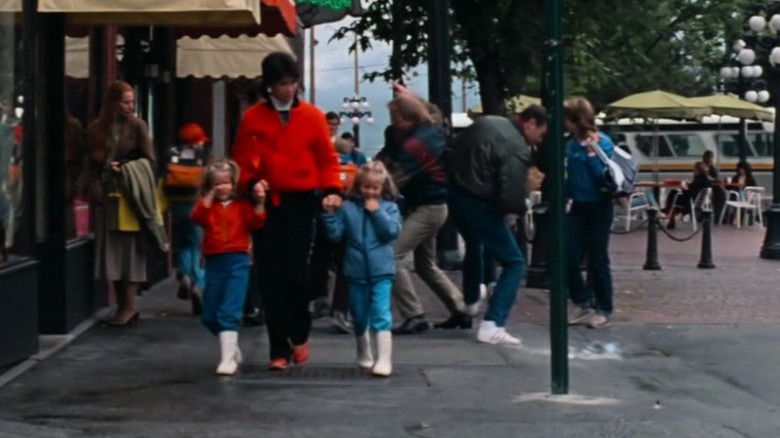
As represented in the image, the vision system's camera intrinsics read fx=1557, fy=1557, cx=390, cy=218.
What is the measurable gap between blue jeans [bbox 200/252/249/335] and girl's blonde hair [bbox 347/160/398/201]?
30.9 inches

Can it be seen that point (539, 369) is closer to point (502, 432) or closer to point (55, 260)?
point (502, 432)

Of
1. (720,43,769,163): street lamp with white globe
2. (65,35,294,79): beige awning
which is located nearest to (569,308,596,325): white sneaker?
(65,35,294,79): beige awning

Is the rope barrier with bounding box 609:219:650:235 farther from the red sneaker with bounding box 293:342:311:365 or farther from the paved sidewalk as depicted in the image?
the red sneaker with bounding box 293:342:311:365

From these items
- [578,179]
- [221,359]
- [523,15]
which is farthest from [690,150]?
[221,359]

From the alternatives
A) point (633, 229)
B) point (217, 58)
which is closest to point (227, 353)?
point (217, 58)

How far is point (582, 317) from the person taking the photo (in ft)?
39.4

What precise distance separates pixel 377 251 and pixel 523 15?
32.3ft

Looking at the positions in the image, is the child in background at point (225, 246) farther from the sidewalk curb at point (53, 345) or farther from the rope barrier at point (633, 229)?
the rope barrier at point (633, 229)

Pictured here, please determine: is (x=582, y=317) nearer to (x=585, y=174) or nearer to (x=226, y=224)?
(x=585, y=174)

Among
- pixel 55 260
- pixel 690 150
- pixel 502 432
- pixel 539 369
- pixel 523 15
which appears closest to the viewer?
pixel 502 432

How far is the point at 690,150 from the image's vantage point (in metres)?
50.3

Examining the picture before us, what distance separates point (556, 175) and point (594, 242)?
140 inches

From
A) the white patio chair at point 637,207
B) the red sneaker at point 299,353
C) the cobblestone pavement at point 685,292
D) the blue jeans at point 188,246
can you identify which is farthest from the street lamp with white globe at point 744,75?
the red sneaker at point 299,353

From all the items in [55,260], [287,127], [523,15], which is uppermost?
[523,15]
